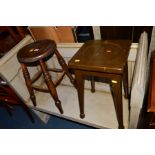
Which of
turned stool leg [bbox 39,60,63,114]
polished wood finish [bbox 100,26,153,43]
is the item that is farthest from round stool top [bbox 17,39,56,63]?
polished wood finish [bbox 100,26,153,43]

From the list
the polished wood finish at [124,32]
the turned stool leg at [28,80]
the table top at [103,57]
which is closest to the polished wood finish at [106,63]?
the table top at [103,57]

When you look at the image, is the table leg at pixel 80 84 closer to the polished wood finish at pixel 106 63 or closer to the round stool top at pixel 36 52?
the polished wood finish at pixel 106 63

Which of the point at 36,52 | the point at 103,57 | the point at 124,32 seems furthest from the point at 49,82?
the point at 124,32

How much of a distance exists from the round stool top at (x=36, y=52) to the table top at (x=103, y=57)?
0.24 m

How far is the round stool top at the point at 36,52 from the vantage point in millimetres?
1168

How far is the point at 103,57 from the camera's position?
3.31 feet

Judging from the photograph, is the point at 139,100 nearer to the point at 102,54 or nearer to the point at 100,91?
the point at 102,54

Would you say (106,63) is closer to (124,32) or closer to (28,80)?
(124,32)

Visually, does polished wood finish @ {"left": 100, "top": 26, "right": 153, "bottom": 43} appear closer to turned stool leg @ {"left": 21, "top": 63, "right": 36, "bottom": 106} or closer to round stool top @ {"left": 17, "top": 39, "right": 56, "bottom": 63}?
round stool top @ {"left": 17, "top": 39, "right": 56, "bottom": 63}
